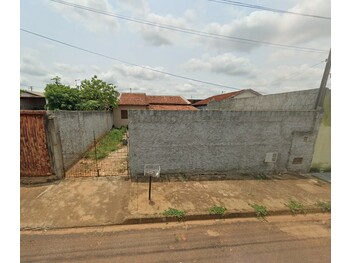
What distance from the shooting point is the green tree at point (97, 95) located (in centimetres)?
1473

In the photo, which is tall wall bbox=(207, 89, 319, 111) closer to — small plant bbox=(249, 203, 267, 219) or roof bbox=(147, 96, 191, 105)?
small plant bbox=(249, 203, 267, 219)

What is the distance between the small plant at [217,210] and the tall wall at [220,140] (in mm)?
1973

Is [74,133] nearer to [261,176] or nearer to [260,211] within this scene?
[260,211]

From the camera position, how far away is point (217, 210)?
4477mm

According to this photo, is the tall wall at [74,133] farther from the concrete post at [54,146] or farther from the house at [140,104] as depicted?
the house at [140,104]

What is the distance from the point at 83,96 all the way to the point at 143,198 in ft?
43.5

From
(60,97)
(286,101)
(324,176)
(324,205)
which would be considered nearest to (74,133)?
(60,97)

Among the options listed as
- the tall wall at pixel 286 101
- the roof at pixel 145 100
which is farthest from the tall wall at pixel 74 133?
the roof at pixel 145 100

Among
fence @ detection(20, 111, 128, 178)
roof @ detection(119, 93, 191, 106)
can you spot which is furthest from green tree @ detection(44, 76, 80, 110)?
fence @ detection(20, 111, 128, 178)

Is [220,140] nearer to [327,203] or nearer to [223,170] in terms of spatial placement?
[223,170]

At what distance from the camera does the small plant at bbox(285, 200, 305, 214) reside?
4.78m

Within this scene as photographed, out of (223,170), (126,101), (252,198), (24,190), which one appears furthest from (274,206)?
(126,101)

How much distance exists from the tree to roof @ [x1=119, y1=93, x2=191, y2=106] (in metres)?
2.25

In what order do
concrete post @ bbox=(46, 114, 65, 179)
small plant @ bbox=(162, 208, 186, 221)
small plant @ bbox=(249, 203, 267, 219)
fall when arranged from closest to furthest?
1. small plant @ bbox=(162, 208, 186, 221)
2. small plant @ bbox=(249, 203, 267, 219)
3. concrete post @ bbox=(46, 114, 65, 179)
